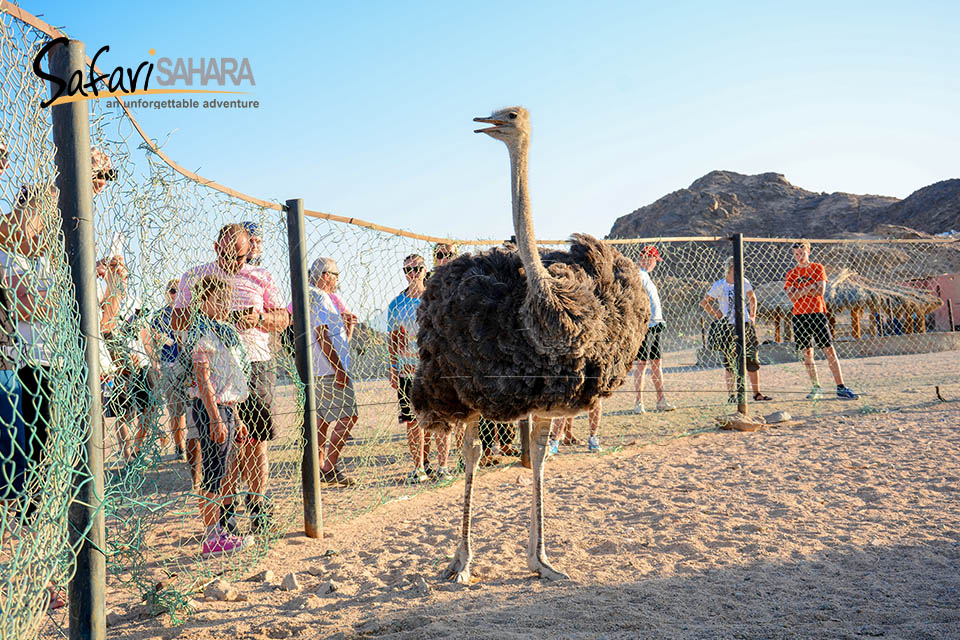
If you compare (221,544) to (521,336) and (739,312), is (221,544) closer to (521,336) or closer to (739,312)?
(521,336)

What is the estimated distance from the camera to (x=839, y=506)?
14.7 ft

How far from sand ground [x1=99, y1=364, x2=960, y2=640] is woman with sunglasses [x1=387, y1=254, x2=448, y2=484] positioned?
0.36m

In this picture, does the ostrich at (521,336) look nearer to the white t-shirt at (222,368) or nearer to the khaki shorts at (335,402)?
the white t-shirt at (222,368)

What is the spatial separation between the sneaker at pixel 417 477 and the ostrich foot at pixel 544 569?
7.08 feet

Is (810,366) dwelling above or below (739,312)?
below

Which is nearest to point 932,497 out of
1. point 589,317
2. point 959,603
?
point 959,603

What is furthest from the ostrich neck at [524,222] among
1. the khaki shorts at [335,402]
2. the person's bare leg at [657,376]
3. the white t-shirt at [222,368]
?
the person's bare leg at [657,376]

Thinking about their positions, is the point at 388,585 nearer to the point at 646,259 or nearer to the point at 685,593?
the point at 685,593

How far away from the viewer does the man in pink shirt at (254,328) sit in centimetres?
406

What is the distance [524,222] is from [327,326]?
201 centimetres

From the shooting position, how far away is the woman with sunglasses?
5555 mm

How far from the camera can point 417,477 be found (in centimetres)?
577

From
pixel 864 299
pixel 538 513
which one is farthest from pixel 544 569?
pixel 864 299

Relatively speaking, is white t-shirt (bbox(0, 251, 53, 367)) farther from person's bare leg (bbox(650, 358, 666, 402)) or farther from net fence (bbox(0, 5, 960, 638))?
person's bare leg (bbox(650, 358, 666, 402))
